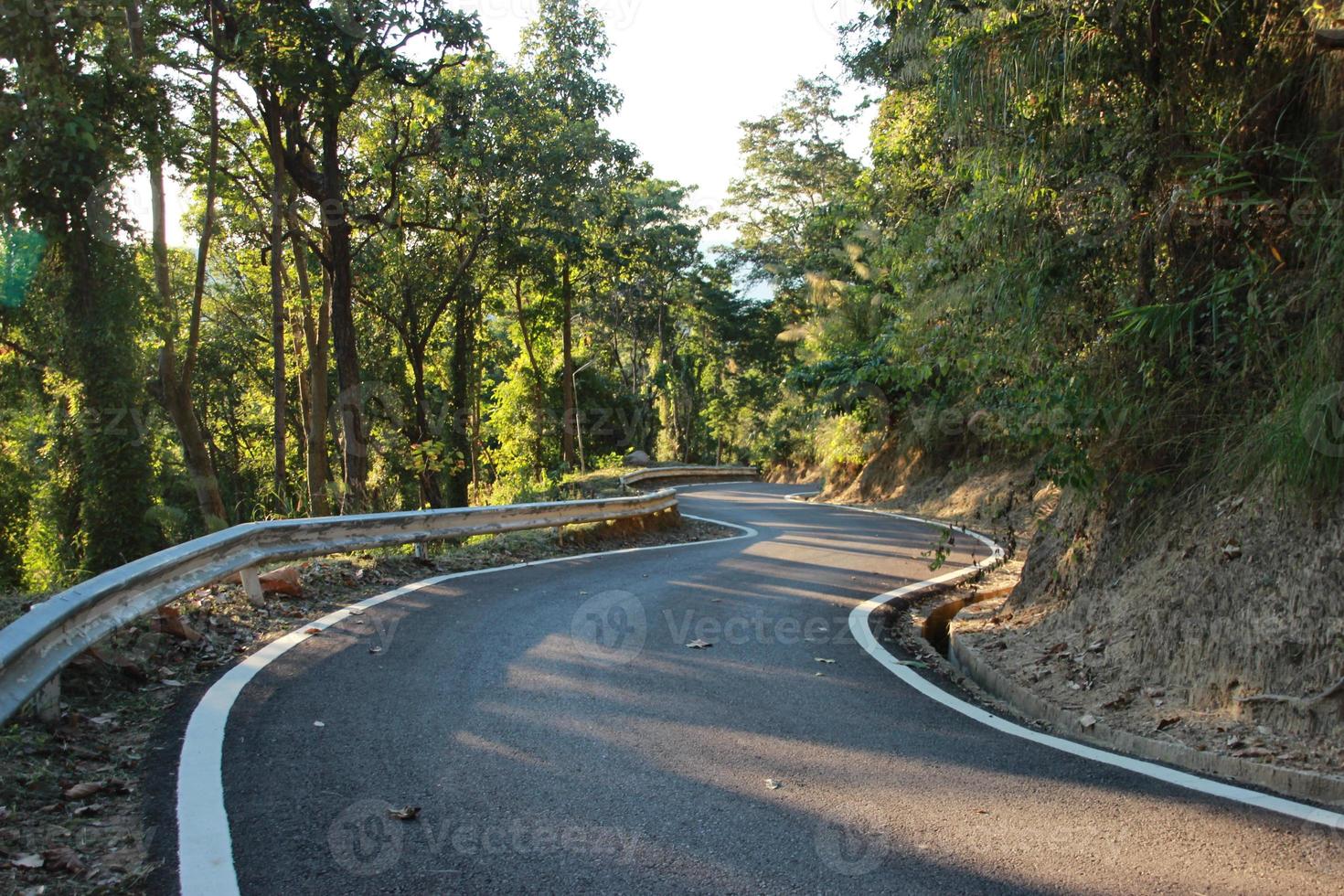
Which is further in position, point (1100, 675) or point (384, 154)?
point (384, 154)

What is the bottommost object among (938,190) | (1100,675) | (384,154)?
(1100,675)

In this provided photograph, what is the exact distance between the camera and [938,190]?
1227 cm

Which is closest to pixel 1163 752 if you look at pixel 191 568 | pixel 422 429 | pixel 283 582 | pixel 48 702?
pixel 48 702

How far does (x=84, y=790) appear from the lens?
408 cm

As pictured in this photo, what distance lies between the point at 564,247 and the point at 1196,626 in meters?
19.1

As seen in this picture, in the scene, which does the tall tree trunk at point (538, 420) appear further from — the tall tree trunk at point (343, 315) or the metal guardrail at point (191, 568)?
the metal guardrail at point (191, 568)

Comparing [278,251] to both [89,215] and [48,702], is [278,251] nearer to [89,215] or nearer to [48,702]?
[89,215]

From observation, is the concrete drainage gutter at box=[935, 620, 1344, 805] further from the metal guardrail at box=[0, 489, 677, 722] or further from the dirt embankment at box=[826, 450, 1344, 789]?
the metal guardrail at box=[0, 489, 677, 722]

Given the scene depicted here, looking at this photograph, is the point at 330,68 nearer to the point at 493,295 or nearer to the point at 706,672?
the point at 706,672

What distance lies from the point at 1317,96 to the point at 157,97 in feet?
55.7

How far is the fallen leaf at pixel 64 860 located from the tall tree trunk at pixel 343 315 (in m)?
15.5

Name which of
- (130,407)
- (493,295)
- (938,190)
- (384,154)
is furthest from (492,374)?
(938,190)

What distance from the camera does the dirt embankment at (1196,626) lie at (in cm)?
508

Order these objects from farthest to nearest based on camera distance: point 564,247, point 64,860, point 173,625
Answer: point 564,247
point 173,625
point 64,860
